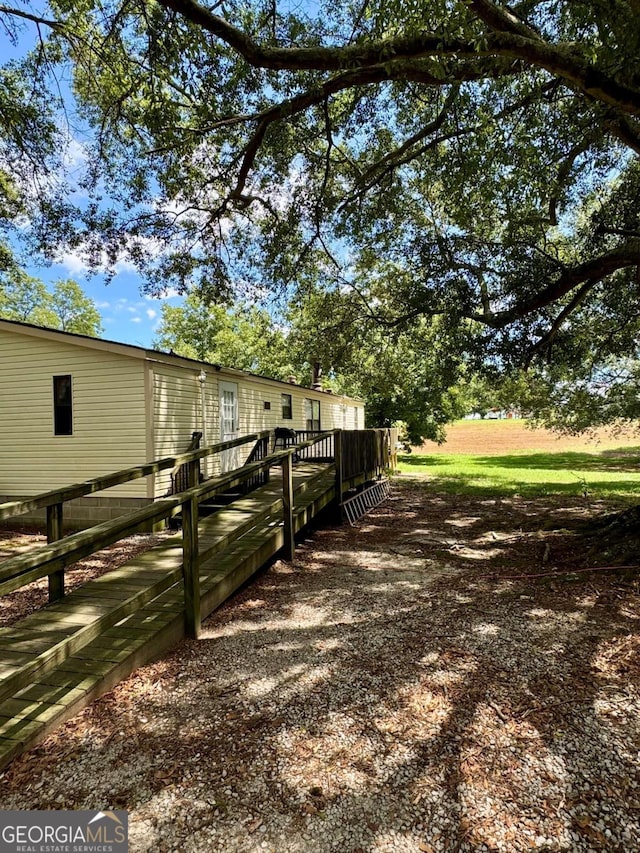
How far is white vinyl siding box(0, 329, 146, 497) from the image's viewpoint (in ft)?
28.0

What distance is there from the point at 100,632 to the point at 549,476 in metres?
16.7

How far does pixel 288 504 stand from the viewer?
557 centimetres

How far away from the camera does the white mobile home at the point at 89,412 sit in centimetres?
847

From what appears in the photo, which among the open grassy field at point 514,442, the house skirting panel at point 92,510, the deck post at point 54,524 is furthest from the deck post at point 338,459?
the open grassy field at point 514,442

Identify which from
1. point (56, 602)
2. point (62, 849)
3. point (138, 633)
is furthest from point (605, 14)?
point (56, 602)

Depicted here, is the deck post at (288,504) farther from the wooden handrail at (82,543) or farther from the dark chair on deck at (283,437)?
the dark chair on deck at (283,437)

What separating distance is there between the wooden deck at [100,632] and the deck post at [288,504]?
273mm

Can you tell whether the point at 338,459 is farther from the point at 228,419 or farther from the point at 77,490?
the point at 77,490

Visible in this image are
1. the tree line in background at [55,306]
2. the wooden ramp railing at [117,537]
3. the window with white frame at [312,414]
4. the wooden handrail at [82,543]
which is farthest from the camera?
the tree line in background at [55,306]

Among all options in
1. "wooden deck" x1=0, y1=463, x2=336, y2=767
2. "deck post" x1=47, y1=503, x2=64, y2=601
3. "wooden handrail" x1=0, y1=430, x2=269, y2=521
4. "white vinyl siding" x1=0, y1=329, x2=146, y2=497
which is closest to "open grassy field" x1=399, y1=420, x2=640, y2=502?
"white vinyl siding" x1=0, y1=329, x2=146, y2=497

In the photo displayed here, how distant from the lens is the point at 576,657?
10.6 feet

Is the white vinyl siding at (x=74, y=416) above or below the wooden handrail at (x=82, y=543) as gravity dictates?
above

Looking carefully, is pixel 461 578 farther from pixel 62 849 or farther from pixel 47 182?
pixel 47 182

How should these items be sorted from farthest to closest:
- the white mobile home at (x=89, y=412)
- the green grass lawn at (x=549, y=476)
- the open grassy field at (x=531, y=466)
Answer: the open grassy field at (x=531, y=466) → the green grass lawn at (x=549, y=476) → the white mobile home at (x=89, y=412)
